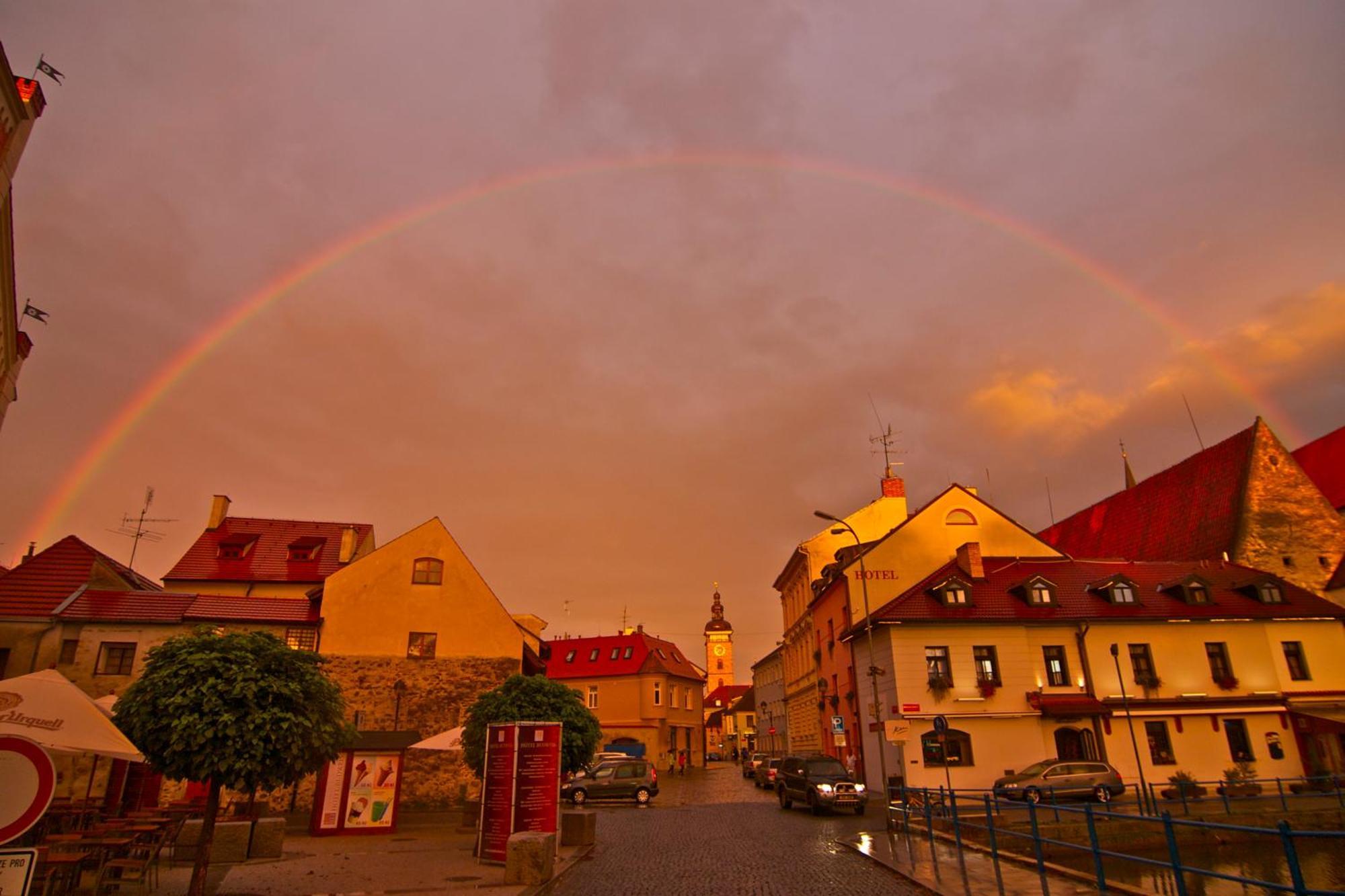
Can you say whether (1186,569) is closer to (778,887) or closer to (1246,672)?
(1246,672)

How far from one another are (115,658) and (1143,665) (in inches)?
1654

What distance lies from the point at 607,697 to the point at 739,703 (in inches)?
2751

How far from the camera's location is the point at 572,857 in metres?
17.5

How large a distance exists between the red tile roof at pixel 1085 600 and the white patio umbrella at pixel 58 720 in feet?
→ 88.1

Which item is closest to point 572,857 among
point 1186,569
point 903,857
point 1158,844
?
point 903,857

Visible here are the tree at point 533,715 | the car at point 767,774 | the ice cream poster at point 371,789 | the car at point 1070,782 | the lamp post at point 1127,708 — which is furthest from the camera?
the car at point 767,774

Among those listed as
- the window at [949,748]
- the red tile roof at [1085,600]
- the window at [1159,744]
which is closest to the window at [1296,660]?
the red tile roof at [1085,600]

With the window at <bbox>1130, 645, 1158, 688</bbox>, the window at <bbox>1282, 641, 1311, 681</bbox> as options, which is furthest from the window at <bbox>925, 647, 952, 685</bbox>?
Answer: the window at <bbox>1282, 641, 1311, 681</bbox>

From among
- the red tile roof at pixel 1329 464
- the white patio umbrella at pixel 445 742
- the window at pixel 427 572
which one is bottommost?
the white patio umbrella at pixel 445 742

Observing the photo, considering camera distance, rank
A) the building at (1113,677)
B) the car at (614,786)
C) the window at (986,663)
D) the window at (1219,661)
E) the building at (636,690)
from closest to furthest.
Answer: the building at (1113,677)
the window at (986,663)
the window at (1219,661)
the car at (614,786)
the building at (636,690)

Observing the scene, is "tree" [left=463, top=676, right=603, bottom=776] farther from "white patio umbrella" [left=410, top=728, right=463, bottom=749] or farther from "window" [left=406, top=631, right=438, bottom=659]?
"window" [left=406, top=631, right=438, bottom=659]

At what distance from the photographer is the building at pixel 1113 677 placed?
1228 inches

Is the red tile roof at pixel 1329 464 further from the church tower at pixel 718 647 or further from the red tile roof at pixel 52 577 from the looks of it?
the church tower at pixel 718 647

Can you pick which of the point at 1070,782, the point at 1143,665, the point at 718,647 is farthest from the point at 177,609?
the point at 718,647
